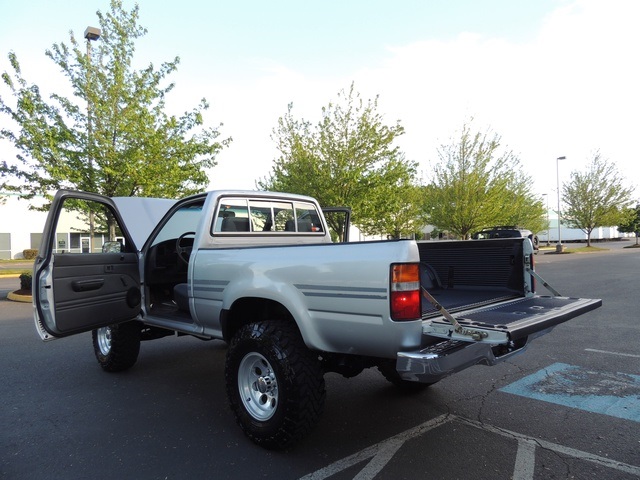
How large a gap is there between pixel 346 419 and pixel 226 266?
5.46 ft

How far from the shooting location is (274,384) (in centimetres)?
323

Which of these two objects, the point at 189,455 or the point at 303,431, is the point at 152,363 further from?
the point at 303,431

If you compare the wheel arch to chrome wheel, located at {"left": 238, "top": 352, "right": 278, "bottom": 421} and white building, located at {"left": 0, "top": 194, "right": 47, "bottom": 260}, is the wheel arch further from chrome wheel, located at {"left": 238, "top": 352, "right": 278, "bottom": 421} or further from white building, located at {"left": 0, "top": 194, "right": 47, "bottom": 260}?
white building, located at {"left": 0, "top": 194, "right": 47, "bottom": 260}

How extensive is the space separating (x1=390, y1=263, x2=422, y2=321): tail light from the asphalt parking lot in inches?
43.3

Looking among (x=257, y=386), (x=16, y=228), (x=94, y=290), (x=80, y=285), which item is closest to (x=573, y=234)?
(x=16, y=228)

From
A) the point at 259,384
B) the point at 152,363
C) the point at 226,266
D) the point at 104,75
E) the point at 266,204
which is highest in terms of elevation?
the point at 104,75

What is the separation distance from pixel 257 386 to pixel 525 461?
1977 millimetres

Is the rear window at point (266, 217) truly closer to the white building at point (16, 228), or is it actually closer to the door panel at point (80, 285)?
the door panel at point (80, 285)

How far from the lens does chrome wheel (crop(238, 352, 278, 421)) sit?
3.25 m

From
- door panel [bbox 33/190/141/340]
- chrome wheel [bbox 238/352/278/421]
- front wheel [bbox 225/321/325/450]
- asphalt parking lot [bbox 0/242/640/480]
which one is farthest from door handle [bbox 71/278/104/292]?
chrome wheel [bbox 238/352/278/421]

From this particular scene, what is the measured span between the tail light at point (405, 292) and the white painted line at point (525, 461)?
1.26 m

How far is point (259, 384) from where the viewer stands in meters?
3.34

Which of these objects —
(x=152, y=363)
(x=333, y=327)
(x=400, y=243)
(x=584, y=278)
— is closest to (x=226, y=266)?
(x=333, y=327)

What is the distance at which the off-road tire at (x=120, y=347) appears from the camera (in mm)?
4883
